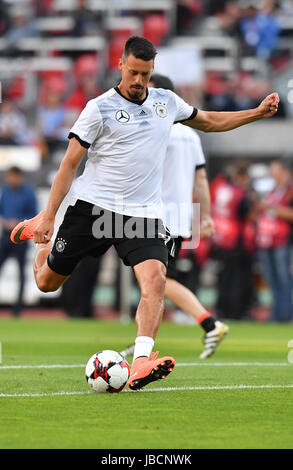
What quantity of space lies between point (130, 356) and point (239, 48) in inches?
551

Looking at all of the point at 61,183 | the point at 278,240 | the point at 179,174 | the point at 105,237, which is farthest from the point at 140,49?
the point at 278,240

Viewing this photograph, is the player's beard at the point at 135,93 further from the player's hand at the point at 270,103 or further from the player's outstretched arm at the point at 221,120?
the player's hand at the point at 270,103

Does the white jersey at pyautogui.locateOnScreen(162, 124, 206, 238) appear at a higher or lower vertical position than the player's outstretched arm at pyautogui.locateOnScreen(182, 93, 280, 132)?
higher

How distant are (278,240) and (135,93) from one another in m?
9.72

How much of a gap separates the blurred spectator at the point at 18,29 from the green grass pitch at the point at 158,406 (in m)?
15.0

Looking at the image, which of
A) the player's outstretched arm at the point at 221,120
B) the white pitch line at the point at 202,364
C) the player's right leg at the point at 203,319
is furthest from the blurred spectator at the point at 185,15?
the player's outstretched arm at the point at 221,120

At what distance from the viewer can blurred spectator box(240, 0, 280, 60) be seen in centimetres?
2183

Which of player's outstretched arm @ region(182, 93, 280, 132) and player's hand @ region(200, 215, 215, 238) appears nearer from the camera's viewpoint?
player's outstretched arm @ region(182, 93, 280, 132)

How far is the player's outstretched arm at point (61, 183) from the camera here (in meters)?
6.92

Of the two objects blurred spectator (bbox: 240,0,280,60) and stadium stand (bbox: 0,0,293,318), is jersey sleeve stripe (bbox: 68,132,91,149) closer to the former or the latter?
stadium stand (bbox: 0,0,293,318)

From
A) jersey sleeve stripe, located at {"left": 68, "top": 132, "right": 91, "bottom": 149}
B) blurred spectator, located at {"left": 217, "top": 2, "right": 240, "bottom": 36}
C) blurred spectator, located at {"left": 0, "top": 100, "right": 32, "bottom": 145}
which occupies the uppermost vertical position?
blurred spectator, located at {"left": 217, "top": 2, "right": 240, "bottom": 36}

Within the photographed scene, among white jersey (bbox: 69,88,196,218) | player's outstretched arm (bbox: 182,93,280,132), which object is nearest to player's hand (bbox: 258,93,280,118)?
player's outstretched arm (bbox: 182,93,280,132)

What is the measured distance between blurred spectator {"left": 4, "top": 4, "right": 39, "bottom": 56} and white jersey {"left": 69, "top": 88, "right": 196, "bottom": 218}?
17.7 meters

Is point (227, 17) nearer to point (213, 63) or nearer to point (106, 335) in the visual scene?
point (213, 63)
